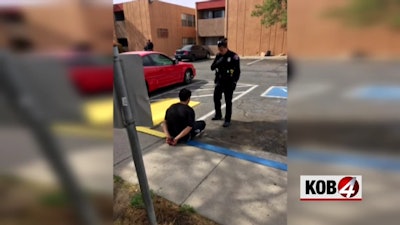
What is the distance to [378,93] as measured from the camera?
3.24ft

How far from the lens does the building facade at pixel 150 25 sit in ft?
78.3

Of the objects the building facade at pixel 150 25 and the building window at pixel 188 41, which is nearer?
the building facade at pixel 150 25

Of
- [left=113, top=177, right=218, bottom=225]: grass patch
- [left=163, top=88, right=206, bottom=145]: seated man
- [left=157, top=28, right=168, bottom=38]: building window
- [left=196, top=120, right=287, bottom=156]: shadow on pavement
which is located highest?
[left=157, top=28, right=168, bottom=38]: building window

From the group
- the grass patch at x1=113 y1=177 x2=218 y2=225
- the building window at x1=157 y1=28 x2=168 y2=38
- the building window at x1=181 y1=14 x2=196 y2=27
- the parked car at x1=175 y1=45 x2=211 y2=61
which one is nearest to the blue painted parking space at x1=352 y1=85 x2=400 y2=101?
the grass patch at x1=113 y1=177 x2=218 y2=225

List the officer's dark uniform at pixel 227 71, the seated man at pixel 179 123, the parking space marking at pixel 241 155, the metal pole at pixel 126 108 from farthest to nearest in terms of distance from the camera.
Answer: the officer's dark uniform at pixel 227 71, the seated man at pixel 179 123, the parking space marking at pixel 241 155, the metal pole at pixel 126 108

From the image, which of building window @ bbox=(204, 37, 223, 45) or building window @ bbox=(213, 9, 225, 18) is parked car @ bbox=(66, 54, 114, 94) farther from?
building window @ bbox=(204, 37, 223, 45)

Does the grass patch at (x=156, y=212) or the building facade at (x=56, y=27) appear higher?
the building facade at (x=56, y=27)

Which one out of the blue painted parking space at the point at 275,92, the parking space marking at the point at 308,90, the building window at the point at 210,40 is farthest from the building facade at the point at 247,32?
the parking space marking at the point at 308,90

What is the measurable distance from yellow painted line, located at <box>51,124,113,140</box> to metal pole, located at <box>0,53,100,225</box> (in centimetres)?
3

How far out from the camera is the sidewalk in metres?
2.47

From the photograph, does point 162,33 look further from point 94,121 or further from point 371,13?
point 94,121

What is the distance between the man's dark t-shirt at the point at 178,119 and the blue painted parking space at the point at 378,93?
3.24 m

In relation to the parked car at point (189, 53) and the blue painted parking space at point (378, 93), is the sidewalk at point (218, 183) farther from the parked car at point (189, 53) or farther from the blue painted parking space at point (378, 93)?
the parked car at point (189, 53)

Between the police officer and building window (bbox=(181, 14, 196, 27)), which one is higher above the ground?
building window (bbox=(181, 14, 196, 27))
